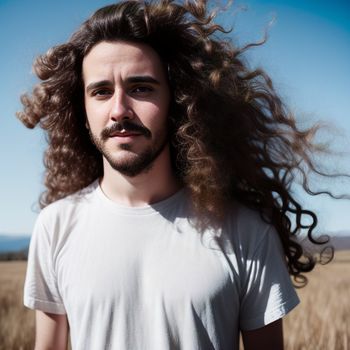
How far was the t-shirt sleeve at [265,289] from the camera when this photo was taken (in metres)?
2.08

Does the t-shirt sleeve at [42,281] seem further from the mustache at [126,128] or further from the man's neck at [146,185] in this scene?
the mustache at [126,128]

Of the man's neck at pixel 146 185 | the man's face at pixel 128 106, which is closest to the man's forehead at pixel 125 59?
the man's face at pixel 128 106

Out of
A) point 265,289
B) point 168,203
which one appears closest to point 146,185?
point 168,203

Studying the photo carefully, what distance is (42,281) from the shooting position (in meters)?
2.37

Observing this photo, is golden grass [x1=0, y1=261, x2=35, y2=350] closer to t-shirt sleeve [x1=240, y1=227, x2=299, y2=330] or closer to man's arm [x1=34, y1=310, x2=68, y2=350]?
man's arm [x1=34, y1=310, x2=68, y2=350]

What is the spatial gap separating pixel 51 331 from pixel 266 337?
3.08 feet

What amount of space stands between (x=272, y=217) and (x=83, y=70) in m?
1.05

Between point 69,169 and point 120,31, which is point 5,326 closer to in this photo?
point 69,169

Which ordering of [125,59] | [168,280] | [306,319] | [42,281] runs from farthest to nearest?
1. [306,319]
2. [42,281]
3. [125,59]
4. [168,280]

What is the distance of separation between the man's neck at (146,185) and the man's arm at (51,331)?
0.59 meters

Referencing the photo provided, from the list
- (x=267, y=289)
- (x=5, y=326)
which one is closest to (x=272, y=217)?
(x=267, y=289)

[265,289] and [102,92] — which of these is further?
[102,92]

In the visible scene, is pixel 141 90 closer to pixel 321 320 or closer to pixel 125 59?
pixel 125 59

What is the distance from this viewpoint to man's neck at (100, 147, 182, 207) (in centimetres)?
225
